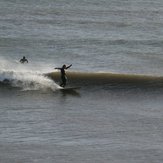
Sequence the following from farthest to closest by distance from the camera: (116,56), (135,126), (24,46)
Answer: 1. (24,46)
2. (116,56)
3. (135,126)

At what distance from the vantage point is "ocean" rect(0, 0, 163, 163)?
89.5ft

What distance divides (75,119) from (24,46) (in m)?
23.6

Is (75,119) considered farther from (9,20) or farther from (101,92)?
(9,20)

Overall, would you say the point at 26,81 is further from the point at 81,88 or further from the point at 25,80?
the point at 81,88

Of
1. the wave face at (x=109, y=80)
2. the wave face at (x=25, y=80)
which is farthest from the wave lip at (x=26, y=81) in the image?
the wave face at (x=109, y=80)

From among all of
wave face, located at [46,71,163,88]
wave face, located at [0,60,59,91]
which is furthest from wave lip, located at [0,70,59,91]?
wave face, located at [46,71,163,88]

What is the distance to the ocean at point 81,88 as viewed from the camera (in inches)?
→ 1073

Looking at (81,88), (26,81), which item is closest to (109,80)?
(81,88)

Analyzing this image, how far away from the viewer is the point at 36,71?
138 feet

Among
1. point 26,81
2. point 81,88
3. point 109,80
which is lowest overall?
point 81,88

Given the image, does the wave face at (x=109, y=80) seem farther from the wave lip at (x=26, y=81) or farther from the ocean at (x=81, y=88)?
the wave lip at (x=26, y=81)

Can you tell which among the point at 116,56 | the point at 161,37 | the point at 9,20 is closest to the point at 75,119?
the point at 116,56

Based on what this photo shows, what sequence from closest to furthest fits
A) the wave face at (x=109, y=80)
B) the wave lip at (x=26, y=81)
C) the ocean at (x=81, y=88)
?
the ocean at (x=81, y=88)
the wave lip at (x=26, y=81)
the wave face at (x=109, y=80)

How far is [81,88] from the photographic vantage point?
3900 cm
